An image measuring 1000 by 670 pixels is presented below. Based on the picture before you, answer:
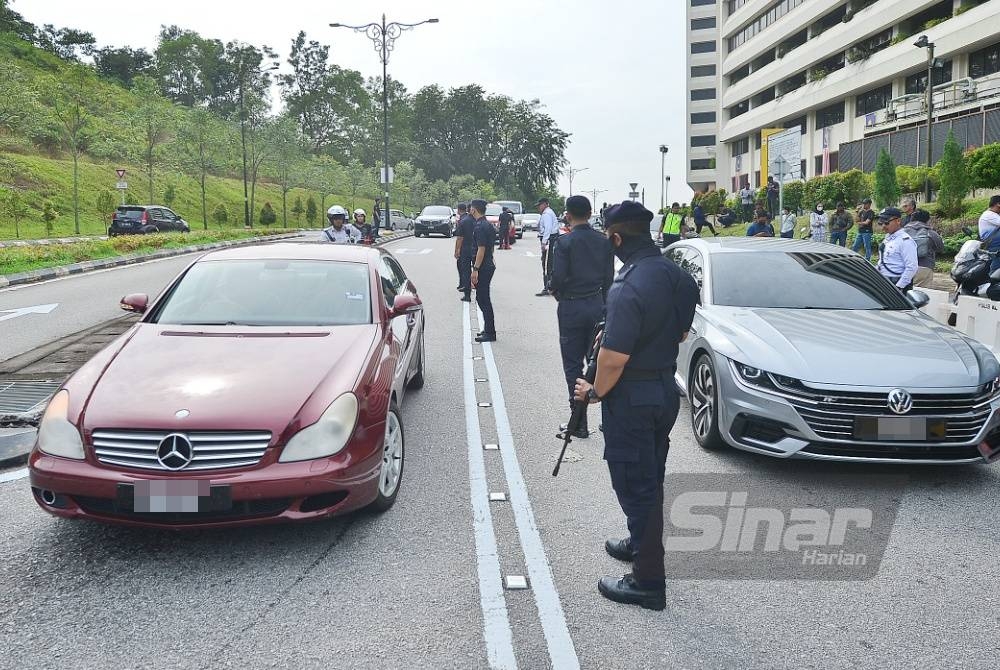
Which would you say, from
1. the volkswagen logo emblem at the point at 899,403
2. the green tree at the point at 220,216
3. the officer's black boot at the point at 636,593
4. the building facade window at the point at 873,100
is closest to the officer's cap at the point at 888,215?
the volkswagen logo emblem at the point at 899,403

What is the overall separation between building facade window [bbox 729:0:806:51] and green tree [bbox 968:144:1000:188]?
3317 centimetres

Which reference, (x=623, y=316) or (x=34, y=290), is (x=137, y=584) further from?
(x=34, y=290)

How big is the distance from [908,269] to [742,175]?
58.3m

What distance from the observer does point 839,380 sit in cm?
511

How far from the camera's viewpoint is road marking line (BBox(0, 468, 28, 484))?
542cm

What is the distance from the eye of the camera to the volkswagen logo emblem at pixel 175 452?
3924 millimetres

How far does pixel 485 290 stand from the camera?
10.8m

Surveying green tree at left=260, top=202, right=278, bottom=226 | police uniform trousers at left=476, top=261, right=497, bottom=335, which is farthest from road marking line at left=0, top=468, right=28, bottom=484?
green tree at left=260, top=202, right=278, bottom=226

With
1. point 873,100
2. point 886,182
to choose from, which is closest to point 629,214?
point 886,182

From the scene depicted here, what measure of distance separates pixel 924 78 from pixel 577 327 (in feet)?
132

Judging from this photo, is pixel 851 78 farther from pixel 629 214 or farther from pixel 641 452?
pixel 641 452

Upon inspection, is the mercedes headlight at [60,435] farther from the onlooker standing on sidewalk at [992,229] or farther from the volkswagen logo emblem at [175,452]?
the onlooker standing on sidewalk at [992,229]

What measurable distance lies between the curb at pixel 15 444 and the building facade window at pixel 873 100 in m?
44.7

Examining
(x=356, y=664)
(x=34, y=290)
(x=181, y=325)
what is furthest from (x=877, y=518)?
(x=34, y=290)
